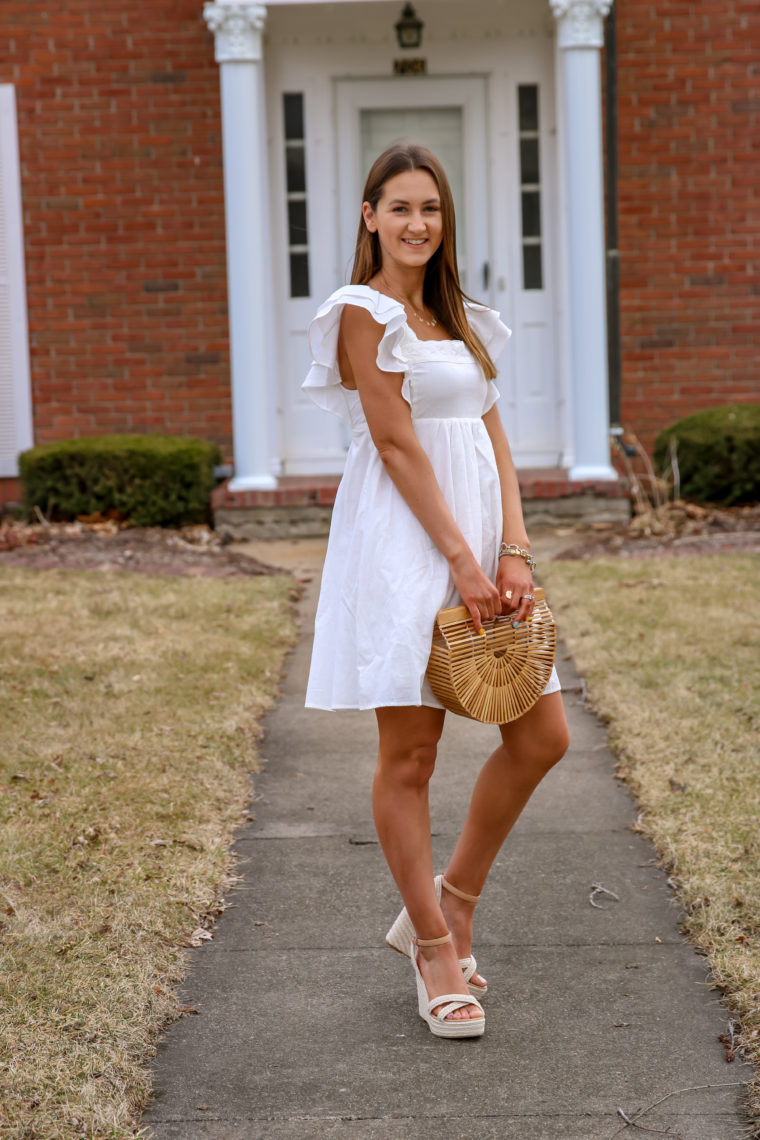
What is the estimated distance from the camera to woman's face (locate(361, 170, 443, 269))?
8.43 ft

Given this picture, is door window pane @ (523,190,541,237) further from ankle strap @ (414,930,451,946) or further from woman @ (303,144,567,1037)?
ankle strap @ (414,930,451,946)

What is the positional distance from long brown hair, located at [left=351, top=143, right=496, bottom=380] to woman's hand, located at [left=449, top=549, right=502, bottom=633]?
0.44 m

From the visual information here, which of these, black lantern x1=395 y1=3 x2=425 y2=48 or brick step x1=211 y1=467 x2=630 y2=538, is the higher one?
black lantern x1=395 y1=3 x2=425 y2=48

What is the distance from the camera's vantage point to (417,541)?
→ 2.52 m

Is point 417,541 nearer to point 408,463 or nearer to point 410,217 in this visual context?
point 408,463

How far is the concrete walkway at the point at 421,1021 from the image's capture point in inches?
87.7

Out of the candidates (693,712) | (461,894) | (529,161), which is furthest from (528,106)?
(461,894)

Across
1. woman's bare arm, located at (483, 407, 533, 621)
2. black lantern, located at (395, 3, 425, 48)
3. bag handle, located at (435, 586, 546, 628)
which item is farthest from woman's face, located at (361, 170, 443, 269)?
black lantern, located at (395, 3, 425, 48)

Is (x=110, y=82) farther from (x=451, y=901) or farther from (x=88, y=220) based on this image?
(x=451, y=901)

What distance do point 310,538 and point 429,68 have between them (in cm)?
337

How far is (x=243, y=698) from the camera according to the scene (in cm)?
478

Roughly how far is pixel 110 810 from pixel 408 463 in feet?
5.51

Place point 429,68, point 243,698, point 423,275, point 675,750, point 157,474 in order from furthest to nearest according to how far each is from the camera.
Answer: point 429,68, point 157,474, point 243,698, point 675,750, point 423,275

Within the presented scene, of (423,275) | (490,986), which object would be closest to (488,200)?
(423,275)
